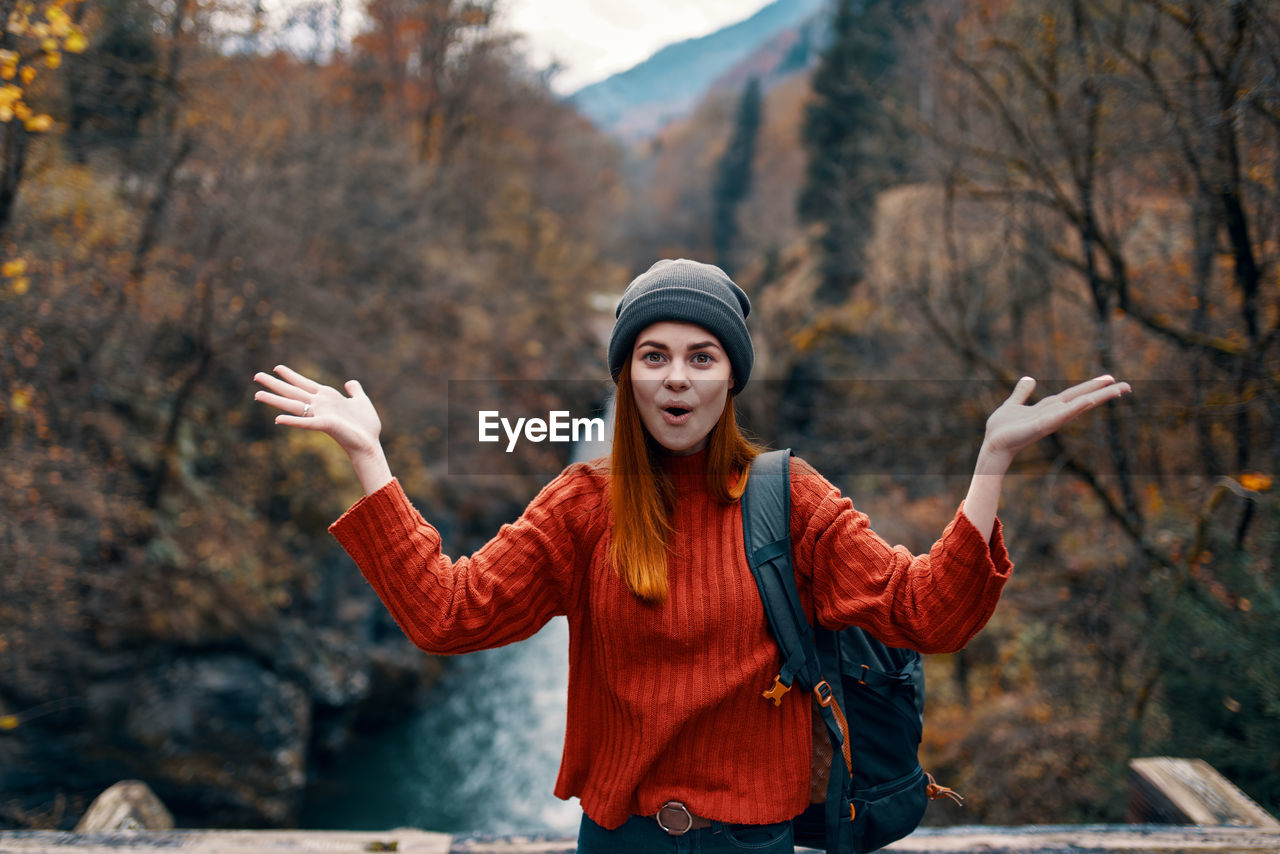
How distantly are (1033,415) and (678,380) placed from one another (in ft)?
2.12

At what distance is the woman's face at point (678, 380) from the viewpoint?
5.14ft

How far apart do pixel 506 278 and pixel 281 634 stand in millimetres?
13730

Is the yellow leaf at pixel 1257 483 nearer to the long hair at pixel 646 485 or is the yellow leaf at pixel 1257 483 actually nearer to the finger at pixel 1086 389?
the finger at pixel 1086 389

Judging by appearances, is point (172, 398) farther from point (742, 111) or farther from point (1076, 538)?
point (742, 111)

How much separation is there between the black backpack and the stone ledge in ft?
2.00

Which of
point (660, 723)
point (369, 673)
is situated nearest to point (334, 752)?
point (369, 673)

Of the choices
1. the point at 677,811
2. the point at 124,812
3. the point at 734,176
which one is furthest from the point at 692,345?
the point at 734,176

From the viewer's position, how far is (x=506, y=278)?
2145 centimetres

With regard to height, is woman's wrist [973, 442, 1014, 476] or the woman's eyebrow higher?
the woman's eyebrow

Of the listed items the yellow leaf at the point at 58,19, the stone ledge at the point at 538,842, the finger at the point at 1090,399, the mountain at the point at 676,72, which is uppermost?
the mountain at the point at 676,72

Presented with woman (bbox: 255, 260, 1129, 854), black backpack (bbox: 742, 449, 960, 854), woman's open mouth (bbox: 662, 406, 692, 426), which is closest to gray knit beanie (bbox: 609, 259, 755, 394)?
woman (bbox: 255, 260, 1129, 854)

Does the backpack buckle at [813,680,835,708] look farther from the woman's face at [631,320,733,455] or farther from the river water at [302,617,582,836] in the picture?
the river water at [302,617,582,836]

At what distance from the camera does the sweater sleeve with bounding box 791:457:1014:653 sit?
1.38 meters

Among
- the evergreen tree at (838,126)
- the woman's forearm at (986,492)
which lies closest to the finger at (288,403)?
the woman's forearm at (986,492)
